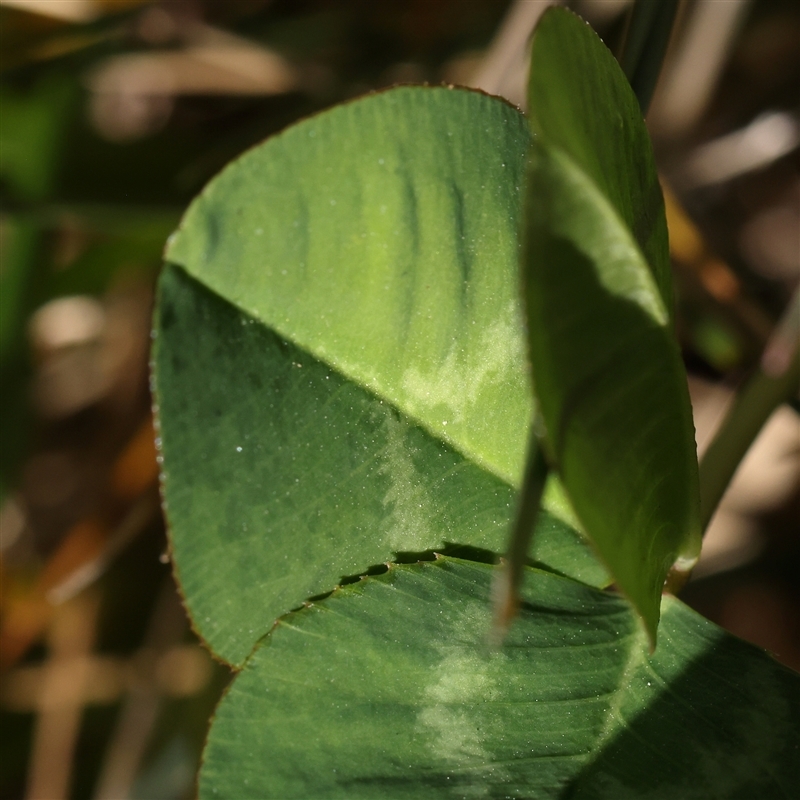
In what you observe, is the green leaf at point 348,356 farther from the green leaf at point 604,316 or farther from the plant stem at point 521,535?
the plant stem at point 521,535

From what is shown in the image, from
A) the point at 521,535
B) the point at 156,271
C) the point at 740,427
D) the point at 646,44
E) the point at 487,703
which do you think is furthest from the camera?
the point at 156,271

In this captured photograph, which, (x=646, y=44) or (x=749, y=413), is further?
(x=749, y=413)

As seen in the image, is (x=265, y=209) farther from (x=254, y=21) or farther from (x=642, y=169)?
(x=254, y=21)

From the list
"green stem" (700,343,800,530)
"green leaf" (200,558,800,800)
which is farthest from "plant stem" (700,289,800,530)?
"green leaf" (200,558,800,800)

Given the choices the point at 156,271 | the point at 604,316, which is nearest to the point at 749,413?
the point at 604,316

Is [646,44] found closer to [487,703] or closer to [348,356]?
[348,356]

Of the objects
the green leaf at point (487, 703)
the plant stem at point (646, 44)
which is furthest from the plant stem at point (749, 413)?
the plant stem at point (646, 44)

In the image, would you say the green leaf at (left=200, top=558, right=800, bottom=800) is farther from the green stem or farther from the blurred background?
the blurred background

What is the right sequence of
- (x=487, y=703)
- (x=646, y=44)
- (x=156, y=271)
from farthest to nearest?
1. (x=156, y=271)
2. (x=646, y=44)
3. (x=487, y=703)

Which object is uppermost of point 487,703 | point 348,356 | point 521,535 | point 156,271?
point 521,535
